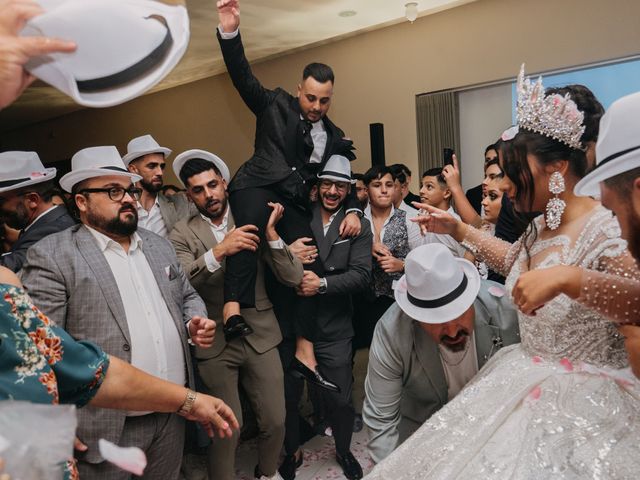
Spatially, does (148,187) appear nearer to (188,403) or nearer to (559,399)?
(188,403)

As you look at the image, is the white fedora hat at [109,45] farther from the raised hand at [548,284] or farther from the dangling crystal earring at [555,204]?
the dangling crystal earring at [555,204]

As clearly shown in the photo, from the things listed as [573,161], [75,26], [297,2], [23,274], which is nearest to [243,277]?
[23,274]

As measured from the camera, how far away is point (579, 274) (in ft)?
3.75

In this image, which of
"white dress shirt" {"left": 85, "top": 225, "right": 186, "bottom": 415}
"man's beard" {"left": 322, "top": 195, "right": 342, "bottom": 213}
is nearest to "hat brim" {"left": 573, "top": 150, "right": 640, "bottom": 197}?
"white dress shirt" {"left": 85, "top": 225, "right": 186, "bottom": 415}

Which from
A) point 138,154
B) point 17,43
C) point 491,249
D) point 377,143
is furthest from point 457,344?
point 377,143

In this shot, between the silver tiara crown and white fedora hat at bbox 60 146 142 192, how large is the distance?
4.77 ft

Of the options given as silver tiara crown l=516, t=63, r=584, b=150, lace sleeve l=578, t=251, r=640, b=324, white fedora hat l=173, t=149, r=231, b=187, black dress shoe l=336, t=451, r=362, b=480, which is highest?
silver tiara crown l=516, t=63, r=584, b=150

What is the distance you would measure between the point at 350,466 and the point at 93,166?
190 centimetres

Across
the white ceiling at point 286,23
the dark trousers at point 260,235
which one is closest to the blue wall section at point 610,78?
the white ceiling at point 286,23

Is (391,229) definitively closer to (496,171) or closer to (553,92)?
(496,171)

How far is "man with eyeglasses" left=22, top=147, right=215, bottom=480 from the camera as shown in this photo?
68.7 inches

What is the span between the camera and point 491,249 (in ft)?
5.96

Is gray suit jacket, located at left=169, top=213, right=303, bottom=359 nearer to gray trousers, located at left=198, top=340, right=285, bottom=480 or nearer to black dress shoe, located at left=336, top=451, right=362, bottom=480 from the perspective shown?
gray trousers, located at left=198, top=340, right=285, bottom=480

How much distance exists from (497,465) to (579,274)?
0.44 meters
